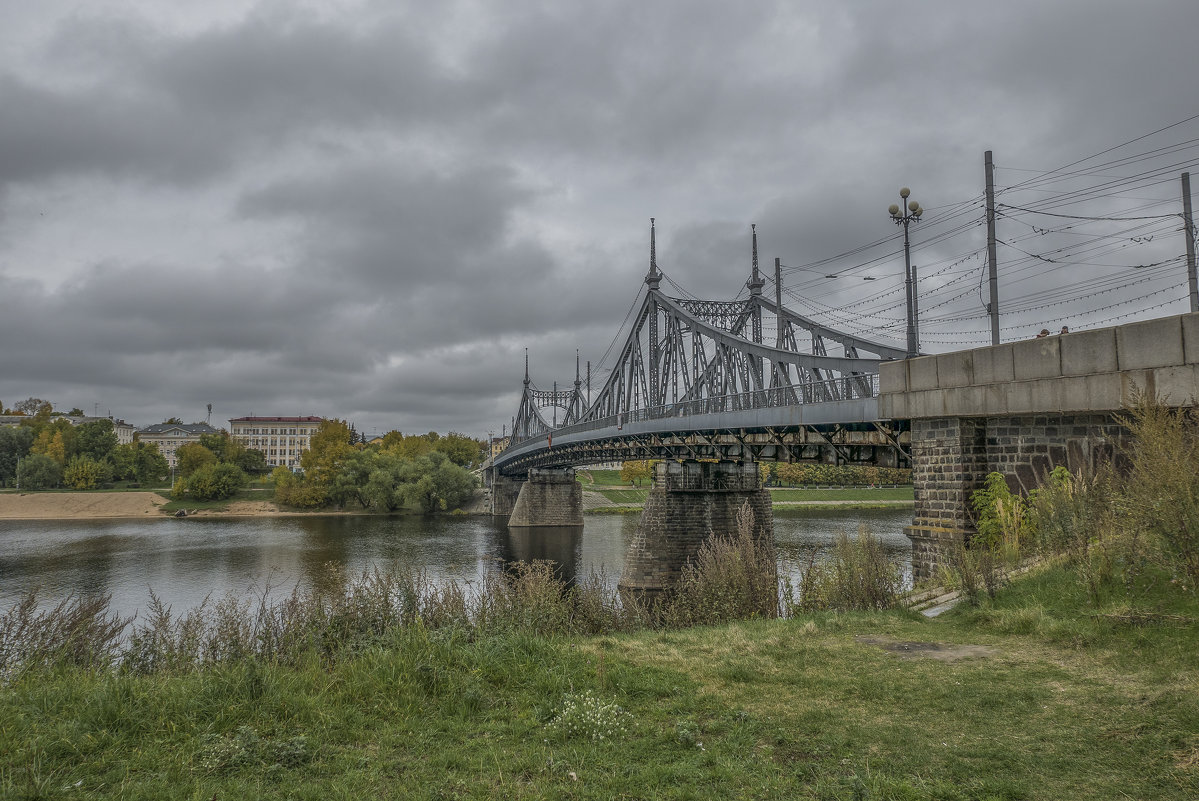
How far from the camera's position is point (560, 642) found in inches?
257

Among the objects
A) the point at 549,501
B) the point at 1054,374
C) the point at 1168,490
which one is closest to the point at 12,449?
the point at 549,501

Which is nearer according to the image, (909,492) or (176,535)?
(176,535)

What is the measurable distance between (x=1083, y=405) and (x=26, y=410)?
17362 cm

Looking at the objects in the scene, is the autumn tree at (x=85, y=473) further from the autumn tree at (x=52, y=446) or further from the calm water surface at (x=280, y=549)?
the calm water surface at (x=280, y=549)

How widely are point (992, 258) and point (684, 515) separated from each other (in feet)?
51.8

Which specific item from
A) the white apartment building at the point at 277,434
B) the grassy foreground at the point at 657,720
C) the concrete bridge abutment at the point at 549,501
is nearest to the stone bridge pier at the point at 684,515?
the grassy foreground at the point at 657,720

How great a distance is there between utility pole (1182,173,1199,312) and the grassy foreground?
870 cm

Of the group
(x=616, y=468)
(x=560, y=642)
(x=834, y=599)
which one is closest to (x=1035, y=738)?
(x=560, y=642)

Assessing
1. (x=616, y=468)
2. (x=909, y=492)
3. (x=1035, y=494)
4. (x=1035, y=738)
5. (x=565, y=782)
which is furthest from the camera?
(x=616, y=468)

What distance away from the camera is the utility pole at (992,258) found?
41.2 feet

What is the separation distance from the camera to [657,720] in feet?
15.4

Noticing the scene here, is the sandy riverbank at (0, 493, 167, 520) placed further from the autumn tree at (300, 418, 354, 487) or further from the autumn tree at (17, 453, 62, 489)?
the autumn tree at (300, 418, 354, 487)

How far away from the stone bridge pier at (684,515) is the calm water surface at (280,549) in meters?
2.06

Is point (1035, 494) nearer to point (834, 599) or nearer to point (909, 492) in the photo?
point (834, 599)
